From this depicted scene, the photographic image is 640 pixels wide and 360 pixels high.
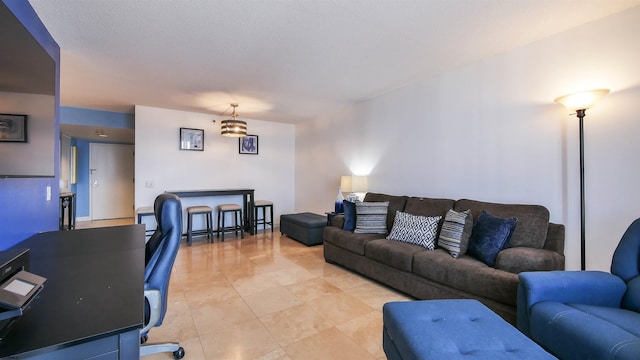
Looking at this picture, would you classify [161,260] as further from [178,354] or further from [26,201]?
[26,201]

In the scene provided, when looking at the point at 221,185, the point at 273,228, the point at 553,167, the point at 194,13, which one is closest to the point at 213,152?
the point at 221,185

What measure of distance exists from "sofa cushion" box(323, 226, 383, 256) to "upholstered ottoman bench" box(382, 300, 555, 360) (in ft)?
5.25

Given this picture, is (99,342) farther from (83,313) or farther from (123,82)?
(123,82)

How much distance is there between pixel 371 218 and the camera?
3.50 metres

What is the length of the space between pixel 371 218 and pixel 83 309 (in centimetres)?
296

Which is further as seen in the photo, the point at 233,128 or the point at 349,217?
the point at 233,128

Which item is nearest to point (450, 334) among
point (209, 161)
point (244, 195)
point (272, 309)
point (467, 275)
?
point (467, 275)

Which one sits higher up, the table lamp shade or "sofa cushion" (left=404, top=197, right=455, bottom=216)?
the table lamp shade

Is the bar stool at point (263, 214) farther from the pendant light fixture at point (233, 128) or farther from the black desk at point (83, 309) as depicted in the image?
the black desk at point (83, 309)

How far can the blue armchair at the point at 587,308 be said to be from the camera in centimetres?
126

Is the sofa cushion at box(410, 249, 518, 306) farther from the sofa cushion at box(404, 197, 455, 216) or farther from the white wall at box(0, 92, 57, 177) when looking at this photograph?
the white wall at box(0, 92, 57, 177)

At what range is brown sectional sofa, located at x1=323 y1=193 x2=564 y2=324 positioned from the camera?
209 cm

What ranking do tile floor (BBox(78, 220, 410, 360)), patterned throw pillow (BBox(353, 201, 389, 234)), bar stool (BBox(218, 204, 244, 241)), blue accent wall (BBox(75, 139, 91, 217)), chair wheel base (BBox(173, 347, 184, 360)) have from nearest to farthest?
chair wheel base (BBox(173, 347, 184, 360)) < tile floor (BBox(78, 220, 410, 360)) < patterned throw pillow (BBox(353, 201, 389, 234)) < bar stool (BBox(218, 204, 244, 241)) < blue accent wall (BBox(75, 139, 91, 217))

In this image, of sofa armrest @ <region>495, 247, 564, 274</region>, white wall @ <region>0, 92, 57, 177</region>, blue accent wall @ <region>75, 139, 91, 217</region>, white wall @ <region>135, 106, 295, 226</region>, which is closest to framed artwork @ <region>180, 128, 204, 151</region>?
white wall @ <region>135, 106, 295, 226</region>
